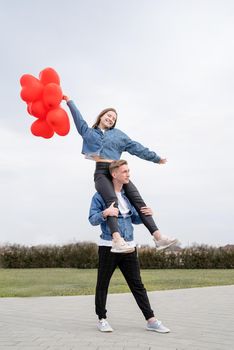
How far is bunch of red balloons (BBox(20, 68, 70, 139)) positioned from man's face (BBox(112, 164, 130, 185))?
85 centimetres

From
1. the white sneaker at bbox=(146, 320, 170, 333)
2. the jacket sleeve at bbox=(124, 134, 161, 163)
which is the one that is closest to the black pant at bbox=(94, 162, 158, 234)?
the jacket sleeve at bbox=(124, 134, 161, 163)

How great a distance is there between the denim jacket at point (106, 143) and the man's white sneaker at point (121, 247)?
0.94 meters

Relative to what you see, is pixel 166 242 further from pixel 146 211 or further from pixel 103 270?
pixel 103 270

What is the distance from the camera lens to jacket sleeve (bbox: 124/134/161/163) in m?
5.21

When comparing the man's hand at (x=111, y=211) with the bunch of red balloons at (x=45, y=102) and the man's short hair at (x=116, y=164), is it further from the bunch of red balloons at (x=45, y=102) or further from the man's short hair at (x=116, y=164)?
the bunch of red balloons at (x=45, y=102)

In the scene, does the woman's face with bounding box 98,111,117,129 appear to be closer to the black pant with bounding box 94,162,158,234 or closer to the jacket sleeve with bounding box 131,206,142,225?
the black pant with bounding box 94,162,158,234

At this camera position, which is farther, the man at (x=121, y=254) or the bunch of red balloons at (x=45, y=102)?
the bunch of red balloons at (x=45, y=102)

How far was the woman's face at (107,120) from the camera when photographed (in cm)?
526

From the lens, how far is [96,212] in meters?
4.93

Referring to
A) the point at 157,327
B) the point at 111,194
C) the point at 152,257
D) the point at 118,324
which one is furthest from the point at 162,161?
the point at 152,257

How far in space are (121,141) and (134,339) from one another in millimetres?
2045

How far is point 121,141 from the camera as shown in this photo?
516cm

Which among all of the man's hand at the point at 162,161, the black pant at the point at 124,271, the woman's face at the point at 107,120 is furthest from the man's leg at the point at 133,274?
the woman's face at the point at 107,120

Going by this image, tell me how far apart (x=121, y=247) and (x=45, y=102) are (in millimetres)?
1859
